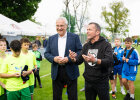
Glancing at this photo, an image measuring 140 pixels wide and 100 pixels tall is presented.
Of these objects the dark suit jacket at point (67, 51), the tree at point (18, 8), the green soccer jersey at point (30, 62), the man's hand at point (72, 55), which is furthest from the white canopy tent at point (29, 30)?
the man's hand at point (72, 55)

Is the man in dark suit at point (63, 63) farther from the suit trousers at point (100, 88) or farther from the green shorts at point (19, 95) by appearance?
the green shorts at point (19, 95)

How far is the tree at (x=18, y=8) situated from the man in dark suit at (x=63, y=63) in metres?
20.1

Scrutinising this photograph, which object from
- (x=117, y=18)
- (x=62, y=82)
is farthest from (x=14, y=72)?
(x=117, y=18)

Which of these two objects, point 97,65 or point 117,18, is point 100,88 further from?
point 117,18

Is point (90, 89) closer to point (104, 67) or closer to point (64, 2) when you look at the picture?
point (104, 67)

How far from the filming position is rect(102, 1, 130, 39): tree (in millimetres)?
38156

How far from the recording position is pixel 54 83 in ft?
11.3

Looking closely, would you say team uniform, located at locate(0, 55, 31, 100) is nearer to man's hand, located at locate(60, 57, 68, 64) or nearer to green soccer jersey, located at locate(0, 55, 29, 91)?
green soccer jersey, located at locate(0, 55, 29, 91)

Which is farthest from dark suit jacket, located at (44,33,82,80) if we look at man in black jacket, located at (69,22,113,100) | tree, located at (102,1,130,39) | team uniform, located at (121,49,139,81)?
tree, located at (102,1,130,39)

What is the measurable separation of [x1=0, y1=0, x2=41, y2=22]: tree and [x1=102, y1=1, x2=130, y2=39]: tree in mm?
20145

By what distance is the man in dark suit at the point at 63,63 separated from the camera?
10.9ft

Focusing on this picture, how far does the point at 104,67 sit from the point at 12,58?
1708mm

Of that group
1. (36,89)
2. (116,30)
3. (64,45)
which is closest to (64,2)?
(116,30)

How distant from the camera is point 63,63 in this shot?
3271mm
